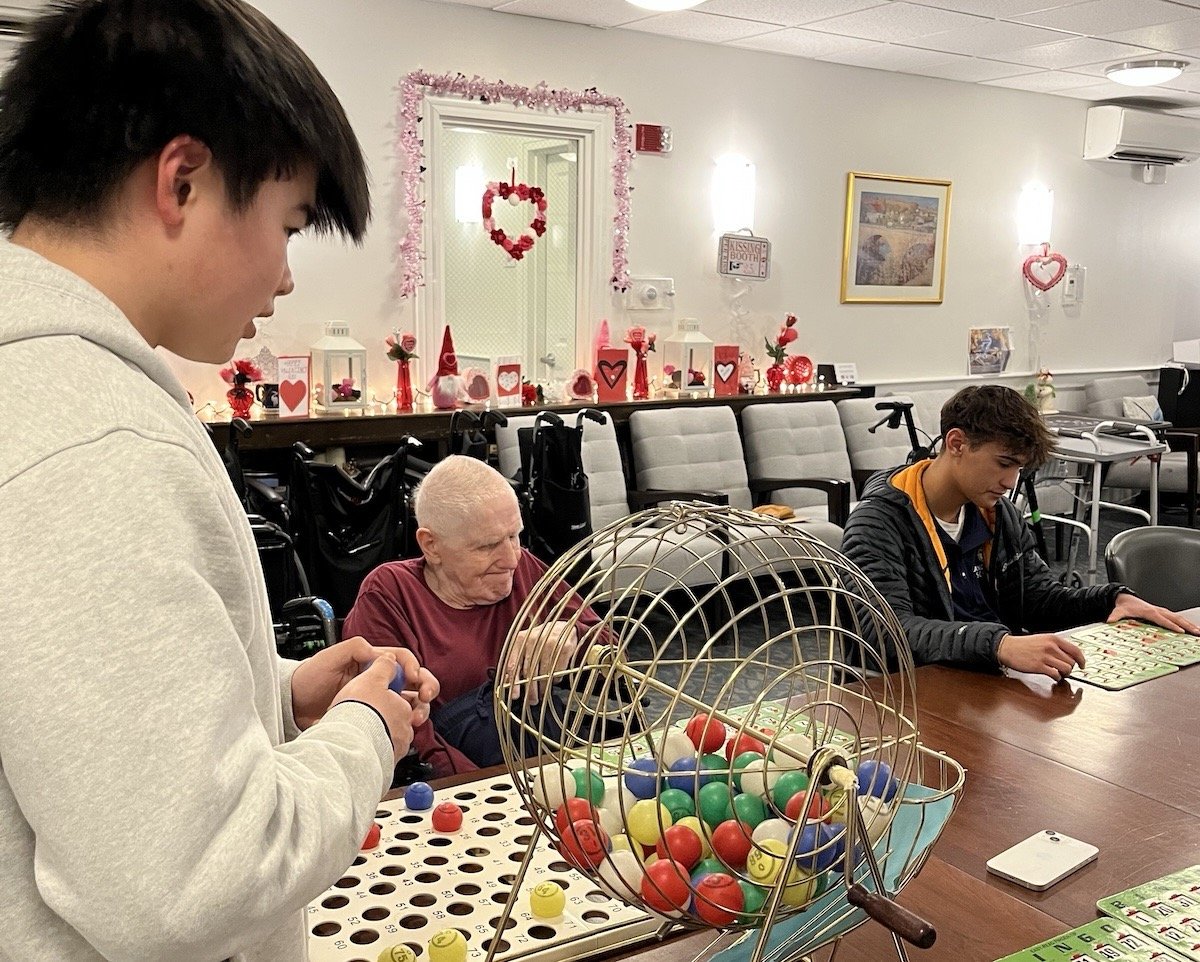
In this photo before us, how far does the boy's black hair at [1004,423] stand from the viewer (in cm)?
255

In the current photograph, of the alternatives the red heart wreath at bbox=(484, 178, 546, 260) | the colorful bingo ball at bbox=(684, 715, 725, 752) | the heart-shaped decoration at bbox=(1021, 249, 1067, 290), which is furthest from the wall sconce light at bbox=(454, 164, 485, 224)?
the colorful bingo ball at bbox=(684, 715, 725, 752)

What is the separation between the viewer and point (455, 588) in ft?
7.72

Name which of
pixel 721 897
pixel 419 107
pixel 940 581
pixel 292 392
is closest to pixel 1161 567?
pixel 940 581

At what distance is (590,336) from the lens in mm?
5836

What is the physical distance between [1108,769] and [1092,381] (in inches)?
275

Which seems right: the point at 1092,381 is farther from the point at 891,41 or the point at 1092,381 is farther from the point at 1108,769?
the point at 1108,769

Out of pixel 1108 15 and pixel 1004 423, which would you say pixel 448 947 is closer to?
pixel 1004 423

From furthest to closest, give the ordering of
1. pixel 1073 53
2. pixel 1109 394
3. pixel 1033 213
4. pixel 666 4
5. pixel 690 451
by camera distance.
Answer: pixel 1109 394
pixel 1033 213
pixel 1073 53
pixel 690 451
pixel 666 4

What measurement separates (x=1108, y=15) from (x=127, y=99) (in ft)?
18.4

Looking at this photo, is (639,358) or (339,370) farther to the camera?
(639,358)

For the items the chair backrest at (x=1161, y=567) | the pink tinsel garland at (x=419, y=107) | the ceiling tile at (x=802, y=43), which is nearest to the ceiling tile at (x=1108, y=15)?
the ceiling tile at (x=802, y=43)

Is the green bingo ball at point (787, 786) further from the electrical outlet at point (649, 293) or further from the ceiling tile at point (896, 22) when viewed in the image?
the electrical outlet at point (649, 293)

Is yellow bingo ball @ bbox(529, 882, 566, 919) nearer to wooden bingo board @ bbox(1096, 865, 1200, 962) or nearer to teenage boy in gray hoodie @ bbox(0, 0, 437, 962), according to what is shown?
teenage boy in gray hoodie @ bbox(0, 0, 437, 962)

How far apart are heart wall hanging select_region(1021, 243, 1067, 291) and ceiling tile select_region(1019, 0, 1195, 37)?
217cm
